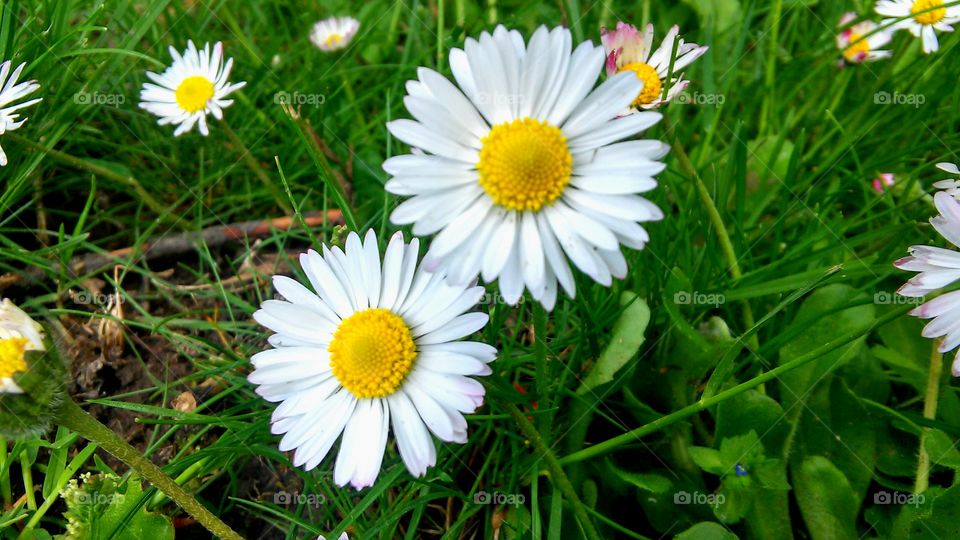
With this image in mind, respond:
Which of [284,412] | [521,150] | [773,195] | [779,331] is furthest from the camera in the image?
[773,195]

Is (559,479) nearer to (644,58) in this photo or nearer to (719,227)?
(719,227)

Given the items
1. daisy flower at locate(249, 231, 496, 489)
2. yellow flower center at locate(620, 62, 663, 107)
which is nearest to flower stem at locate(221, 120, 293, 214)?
daisy flower at locate(249, 231, 496, 489)

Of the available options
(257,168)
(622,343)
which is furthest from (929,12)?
(257,168)

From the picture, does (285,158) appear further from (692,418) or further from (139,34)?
(692,418)

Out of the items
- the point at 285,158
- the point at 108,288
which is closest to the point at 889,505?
the point at 285,158

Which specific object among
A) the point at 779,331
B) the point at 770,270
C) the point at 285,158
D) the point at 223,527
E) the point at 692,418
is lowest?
the point at 223,527

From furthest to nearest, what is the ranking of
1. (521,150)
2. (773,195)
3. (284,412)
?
(773,195)
(284,412)
(521,150)
